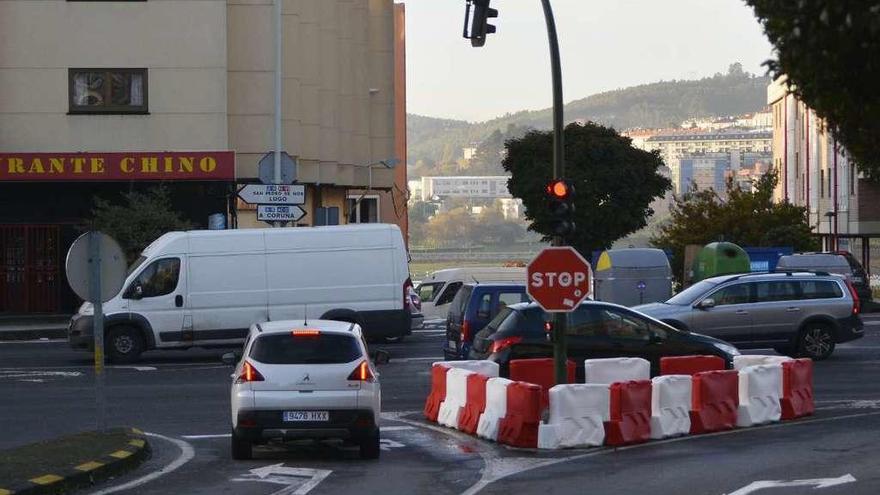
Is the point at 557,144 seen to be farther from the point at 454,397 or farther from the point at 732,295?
the point at 732,295

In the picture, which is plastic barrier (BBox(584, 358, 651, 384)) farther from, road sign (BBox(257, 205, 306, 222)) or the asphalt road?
road sign (BBox(257, 205, 306, 222))

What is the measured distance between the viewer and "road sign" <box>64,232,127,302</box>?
17734 millimetres

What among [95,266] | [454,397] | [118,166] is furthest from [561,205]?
[118,166]

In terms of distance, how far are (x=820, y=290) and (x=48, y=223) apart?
22.8 metres

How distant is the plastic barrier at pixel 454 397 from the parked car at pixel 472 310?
6283mm

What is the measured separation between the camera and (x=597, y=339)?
24094 mm

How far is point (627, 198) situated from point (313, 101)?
2719 centimetres

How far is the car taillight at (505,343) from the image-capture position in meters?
23.9

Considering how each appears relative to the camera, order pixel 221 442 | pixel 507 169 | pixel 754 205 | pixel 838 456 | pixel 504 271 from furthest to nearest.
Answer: pixel 507 169
pixel 754 205
pixel 504 271
pixel 221 442
pixel 838 456

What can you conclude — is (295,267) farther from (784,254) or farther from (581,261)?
(784,254)

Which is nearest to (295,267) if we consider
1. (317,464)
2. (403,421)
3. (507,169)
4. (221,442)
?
(403,421)

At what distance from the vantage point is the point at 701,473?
1580 cm

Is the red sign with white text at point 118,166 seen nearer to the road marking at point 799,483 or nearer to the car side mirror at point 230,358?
the car side mirror at point 230,358

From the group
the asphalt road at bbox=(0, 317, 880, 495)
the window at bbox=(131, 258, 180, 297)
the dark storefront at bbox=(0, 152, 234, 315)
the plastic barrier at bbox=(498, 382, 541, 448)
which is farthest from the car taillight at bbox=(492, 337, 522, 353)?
the dark storefront at bbox=(0, 152, 234, 315)
